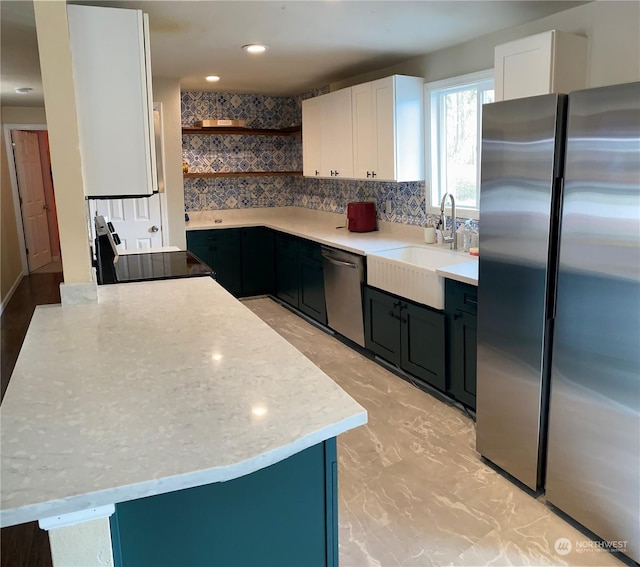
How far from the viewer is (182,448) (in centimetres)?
115

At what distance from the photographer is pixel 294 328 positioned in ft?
16.6

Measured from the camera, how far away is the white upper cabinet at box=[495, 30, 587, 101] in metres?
2.79

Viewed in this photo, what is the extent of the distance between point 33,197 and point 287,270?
5.05 m

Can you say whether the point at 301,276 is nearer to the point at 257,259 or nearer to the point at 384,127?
the point at 257,259

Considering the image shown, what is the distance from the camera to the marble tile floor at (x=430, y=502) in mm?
2148

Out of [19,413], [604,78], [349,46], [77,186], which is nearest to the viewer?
[19,413]

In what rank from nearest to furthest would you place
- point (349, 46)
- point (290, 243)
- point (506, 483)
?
point (506, 483) < point (349, 46) < point (290, 243)

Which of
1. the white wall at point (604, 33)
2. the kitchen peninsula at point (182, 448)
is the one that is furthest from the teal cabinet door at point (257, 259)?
the kitchen peninsula at point (182, 448)

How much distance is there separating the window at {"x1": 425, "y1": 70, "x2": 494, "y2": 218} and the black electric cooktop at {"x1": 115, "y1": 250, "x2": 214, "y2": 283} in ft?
6.51

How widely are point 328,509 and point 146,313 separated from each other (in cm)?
117

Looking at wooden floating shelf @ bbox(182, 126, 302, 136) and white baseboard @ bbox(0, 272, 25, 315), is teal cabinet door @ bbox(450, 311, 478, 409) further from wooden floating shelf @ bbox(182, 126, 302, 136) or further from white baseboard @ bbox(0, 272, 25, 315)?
white baseboard @ bbox(0, 272, 25, 315)

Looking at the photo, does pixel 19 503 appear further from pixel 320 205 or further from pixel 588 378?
pixel 320 205

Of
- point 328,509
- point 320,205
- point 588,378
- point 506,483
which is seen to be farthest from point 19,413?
point 320,205

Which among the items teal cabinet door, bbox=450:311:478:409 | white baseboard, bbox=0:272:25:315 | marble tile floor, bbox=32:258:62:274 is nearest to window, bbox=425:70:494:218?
teal cabinet door, bbox=450:311:478:409
